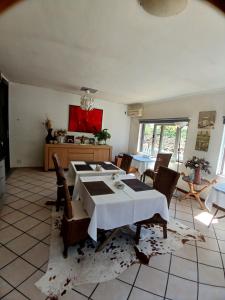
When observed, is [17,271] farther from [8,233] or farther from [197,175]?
[197,175]

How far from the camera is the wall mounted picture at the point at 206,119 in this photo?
3488 mm

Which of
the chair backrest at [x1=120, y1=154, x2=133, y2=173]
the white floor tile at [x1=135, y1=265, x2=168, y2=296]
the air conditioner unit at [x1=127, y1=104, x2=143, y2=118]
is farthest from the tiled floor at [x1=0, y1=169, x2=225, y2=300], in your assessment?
the air conditioner unit at [x1=127, y1=104, x2=143, y2=118]

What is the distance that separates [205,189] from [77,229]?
3049 millimetres

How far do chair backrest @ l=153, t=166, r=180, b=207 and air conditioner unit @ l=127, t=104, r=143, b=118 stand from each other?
330 cm

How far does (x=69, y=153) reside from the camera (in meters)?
4.75

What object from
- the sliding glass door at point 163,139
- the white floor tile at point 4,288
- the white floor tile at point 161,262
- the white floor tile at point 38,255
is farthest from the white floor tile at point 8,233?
the sliding glass door at point 163,139

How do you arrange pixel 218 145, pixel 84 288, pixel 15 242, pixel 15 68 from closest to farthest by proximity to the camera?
pixel 84 288
pixel 15 242
pixel 15 68
pixel 218 145

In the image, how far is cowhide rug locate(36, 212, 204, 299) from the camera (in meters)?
1.52

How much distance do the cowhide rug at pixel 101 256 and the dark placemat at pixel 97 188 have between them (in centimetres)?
65

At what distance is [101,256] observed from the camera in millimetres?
1839

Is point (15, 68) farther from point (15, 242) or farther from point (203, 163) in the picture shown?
point (203, 163)

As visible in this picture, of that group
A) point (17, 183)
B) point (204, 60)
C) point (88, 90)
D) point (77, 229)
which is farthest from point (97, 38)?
point (17, 183)

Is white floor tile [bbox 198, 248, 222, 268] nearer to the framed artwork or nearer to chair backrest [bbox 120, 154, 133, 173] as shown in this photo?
chair backrest [bbox 120, 154, 133, 173]

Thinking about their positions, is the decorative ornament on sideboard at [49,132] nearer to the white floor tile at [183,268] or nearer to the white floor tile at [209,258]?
the white floor tile at [183,268]
